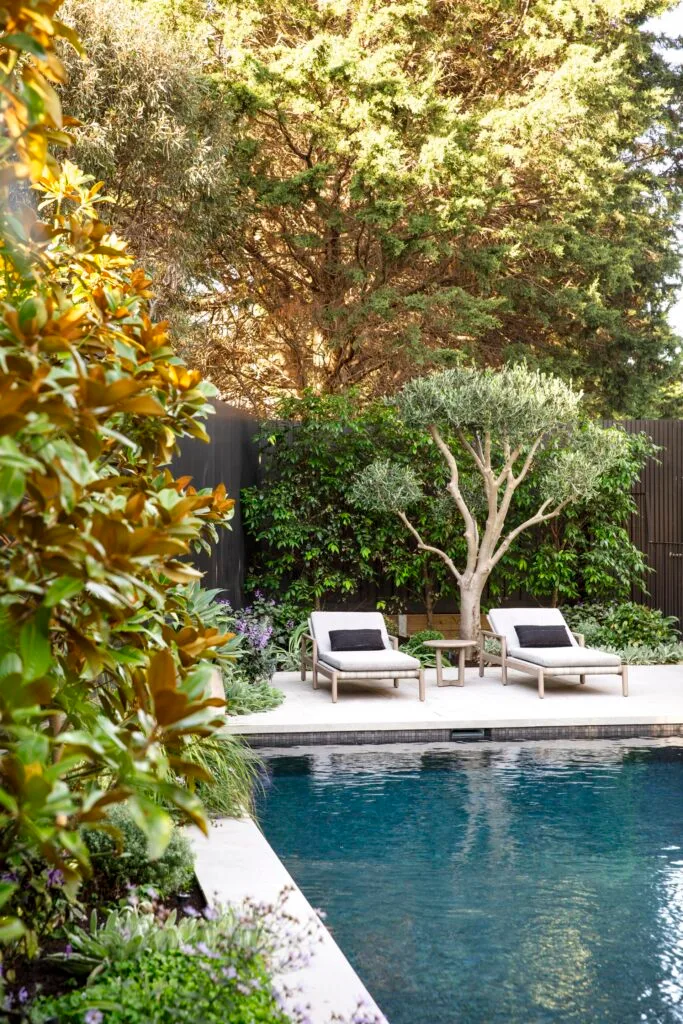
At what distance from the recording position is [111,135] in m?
13.4

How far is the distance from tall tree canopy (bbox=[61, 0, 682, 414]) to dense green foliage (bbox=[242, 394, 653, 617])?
3855 millimetres

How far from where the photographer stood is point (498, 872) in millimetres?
5133

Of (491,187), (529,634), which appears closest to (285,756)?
(529,634)

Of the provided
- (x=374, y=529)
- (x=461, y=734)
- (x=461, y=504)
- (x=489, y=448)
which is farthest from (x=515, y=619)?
(x=461, y=734)

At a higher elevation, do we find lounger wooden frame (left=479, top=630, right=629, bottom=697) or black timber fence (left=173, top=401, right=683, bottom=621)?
black timber fence (left=173, top=401, right=683, bottom=621)

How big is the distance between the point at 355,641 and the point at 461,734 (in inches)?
70.4

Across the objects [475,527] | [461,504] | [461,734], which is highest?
[461,504]

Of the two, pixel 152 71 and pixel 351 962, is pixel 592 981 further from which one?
pixel 152 71

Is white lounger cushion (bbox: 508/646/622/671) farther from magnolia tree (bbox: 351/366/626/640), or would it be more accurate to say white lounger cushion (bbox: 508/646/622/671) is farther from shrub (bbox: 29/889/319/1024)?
shrub (bbox: 29/889/319/1024)

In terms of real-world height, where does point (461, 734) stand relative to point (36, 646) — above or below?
below

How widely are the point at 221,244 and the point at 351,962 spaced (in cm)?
1377

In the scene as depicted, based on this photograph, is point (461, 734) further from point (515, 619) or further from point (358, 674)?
point (515, 619)

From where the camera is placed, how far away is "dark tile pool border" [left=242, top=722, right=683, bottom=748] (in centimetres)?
782

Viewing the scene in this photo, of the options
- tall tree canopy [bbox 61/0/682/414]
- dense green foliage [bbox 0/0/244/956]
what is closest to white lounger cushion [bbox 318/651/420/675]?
dense green foliage [bbox 0/0/244/956]
